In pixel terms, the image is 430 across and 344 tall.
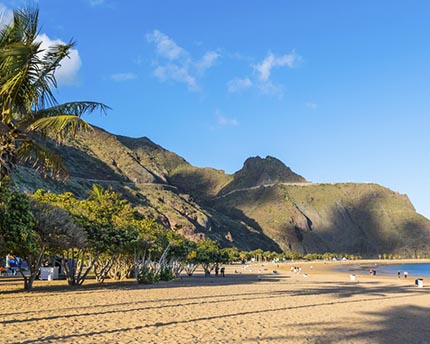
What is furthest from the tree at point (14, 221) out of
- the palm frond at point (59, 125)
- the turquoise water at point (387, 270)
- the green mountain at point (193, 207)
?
the turquoise water at point (387, 270)

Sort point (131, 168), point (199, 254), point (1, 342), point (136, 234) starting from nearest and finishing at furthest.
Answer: point (1, 342) < point (136, 234) < point (199, 254) < point (131, 168)

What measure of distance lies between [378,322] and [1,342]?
11681mm

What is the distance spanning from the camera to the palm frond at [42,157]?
1455cm

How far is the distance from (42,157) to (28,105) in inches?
68.9

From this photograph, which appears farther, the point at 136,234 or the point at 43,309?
the point at 136,234

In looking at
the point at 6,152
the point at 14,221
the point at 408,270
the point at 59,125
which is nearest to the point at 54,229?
the point at 14,221

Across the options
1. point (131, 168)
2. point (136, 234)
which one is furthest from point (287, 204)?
point (136, 234)

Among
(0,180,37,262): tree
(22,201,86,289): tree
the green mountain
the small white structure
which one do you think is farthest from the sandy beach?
the green mountain

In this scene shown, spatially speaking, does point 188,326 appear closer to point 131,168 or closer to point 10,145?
point 10,145

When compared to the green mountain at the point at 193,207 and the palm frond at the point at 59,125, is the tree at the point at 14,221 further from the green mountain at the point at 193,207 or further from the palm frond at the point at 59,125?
the green mountain at the point at 193,207

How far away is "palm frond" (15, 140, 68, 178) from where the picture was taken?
573 inches

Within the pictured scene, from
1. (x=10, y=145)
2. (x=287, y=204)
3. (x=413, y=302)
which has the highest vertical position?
(x=287, y=204)

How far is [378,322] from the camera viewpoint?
14.9m

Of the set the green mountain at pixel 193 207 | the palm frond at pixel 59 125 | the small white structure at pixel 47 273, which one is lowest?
the small white structure at pixel 47 273
